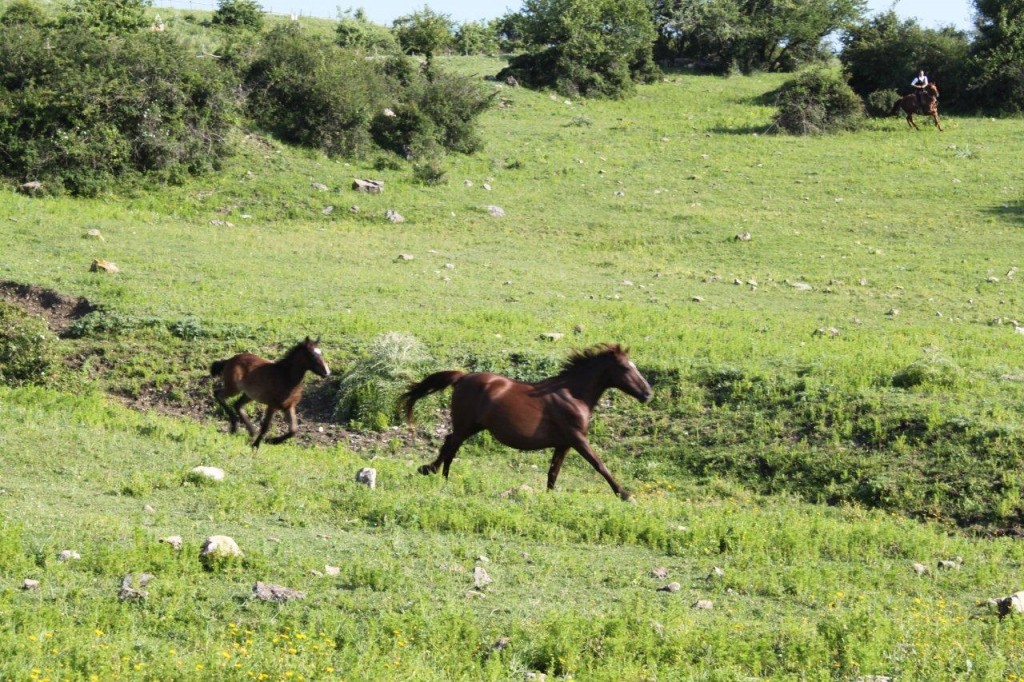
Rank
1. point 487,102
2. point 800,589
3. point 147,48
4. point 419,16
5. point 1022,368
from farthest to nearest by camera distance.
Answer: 1. point 419,16
2. point 487,102
3. point 147,48
4. point 1022,368
5. point 800,589

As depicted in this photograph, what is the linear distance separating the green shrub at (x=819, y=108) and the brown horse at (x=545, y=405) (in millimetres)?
29294

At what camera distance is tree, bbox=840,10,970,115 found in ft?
145

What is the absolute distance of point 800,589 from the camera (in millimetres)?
9734

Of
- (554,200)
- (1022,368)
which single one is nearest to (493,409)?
(1022,368)

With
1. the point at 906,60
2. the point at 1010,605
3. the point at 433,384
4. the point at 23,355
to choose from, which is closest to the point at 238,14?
the point at 906,60

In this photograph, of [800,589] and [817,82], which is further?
[817,82]

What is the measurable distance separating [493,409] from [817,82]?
106 ft

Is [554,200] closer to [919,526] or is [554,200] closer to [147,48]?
[147,48]

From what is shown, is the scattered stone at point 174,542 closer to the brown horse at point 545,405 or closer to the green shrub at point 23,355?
the brown horse at point 545,405

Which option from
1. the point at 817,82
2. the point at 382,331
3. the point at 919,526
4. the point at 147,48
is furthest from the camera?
the point at 817,82

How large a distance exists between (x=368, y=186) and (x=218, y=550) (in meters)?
23.1

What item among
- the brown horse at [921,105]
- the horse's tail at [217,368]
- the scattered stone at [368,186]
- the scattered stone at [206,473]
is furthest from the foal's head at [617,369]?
the brown horse at [921,105]

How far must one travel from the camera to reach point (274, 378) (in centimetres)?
1484

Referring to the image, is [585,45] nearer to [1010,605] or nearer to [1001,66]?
[1001,66]
